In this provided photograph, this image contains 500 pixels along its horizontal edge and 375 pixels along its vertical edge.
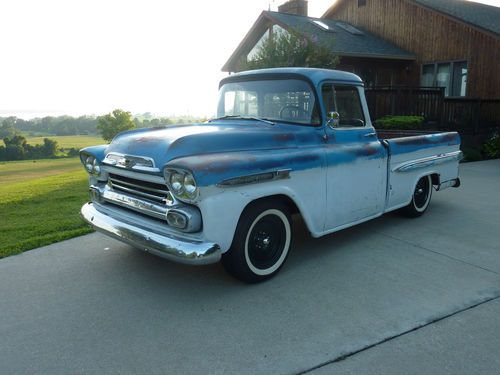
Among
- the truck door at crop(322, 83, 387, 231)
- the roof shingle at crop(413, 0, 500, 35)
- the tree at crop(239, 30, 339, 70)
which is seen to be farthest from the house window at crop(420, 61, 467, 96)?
the truck door at crop(322, 83, 387, 231)

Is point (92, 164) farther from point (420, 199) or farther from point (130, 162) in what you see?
point (420, 199)

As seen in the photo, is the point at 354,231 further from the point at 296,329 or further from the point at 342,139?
the point at 296,329

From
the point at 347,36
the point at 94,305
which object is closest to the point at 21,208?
the point at 94,305

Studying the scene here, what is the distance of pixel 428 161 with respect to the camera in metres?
5.12

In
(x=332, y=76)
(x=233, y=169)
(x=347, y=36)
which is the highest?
(x=347, y=36)

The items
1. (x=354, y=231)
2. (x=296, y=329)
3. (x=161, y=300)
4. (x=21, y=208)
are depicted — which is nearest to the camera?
(x=296, y=329)

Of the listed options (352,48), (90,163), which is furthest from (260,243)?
(352,48)

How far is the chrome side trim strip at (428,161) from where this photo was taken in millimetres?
4680

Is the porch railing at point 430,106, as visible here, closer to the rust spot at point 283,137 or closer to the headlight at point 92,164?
the rust spot at point 283,137

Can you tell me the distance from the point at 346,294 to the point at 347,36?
16174mm

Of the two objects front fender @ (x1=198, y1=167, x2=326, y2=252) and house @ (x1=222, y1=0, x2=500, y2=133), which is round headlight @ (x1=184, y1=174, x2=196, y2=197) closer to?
front fender @ (x1=198, y1=167, x2=326, y2=252)

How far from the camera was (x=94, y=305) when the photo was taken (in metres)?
3.08

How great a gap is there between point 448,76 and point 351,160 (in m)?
14.3

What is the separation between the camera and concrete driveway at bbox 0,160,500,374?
93.9 inches
